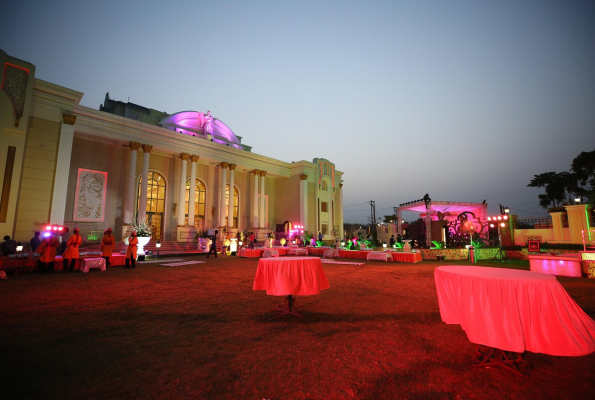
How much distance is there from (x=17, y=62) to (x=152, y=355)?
752 inches

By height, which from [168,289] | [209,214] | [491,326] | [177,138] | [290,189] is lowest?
[168,289]

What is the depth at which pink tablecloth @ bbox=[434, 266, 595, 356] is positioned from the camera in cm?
242

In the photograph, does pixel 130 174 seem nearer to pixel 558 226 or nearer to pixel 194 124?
pixel 194 124

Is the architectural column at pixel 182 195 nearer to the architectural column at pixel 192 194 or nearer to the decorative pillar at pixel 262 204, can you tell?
the architectural column at pixel 192 194

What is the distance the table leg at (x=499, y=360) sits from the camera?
272 centimetres

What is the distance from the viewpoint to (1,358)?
9.83 ft

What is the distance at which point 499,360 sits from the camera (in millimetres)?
2842

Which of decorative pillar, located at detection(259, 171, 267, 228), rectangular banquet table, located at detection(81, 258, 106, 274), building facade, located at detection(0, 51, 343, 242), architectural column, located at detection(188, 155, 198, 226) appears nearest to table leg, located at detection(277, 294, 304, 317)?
rectangular banquet table, located at detection(81, 258, 106, 274)

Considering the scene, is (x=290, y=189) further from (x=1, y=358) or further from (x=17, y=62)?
(x=1, y=358)

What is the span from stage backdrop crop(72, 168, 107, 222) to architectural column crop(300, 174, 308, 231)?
1705 centimetres

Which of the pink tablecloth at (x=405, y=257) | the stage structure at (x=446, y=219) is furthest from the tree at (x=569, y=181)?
the pink tablecloth at (x=405, y=257)

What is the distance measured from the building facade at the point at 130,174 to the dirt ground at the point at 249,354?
492 inches

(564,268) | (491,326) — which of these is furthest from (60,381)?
(564,268)

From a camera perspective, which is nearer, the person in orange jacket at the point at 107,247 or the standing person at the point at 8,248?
the standing person at the point at 8,248
